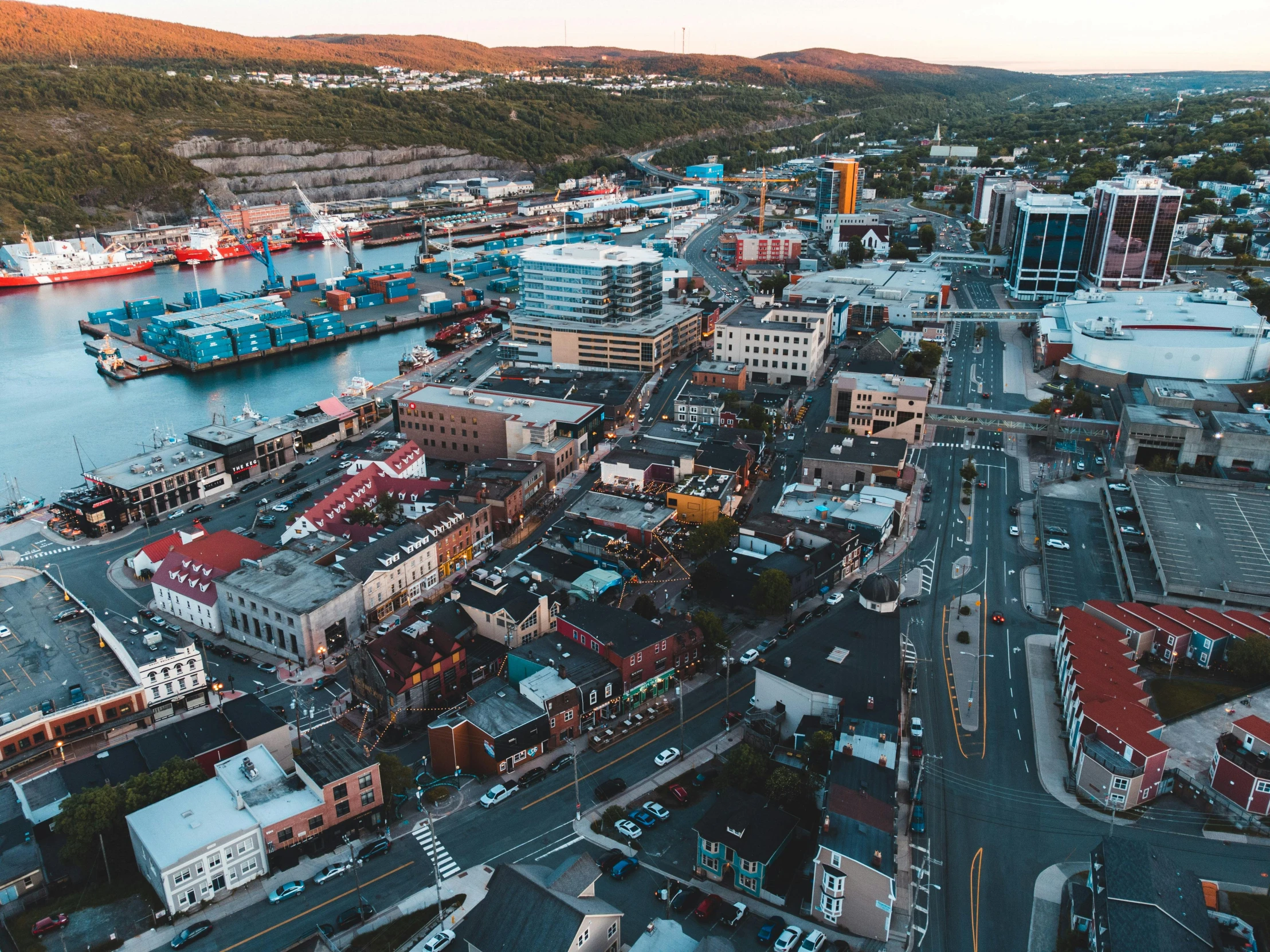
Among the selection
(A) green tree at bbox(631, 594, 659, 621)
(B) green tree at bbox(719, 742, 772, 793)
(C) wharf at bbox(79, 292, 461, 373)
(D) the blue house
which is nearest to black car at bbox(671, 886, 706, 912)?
(D) the blue house

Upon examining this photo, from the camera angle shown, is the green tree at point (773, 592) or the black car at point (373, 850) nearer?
the black car at point (373, 850)

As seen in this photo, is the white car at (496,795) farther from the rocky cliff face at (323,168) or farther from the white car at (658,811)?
the rocky cliff face at (323,168)

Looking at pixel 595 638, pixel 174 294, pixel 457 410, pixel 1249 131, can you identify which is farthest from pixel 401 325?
pixel 1249 131

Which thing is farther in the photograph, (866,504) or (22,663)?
(866,504)

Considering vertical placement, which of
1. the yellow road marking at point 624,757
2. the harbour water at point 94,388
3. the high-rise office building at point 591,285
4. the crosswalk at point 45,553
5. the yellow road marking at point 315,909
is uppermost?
the high-rise office building at point 591,285

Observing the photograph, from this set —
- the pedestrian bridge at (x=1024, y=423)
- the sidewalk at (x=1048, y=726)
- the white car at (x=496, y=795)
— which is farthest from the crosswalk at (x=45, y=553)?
the pedestrian bridge at (x=1024, y=423)

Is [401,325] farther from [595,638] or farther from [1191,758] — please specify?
[1191,758]
